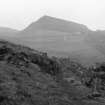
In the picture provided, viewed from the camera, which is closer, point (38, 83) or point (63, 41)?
point (38, 83)

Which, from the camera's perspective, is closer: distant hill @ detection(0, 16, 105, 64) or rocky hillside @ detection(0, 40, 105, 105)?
rocky hillside @ detection(0, 40, 105, 105)

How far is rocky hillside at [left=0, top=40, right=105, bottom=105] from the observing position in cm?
1980

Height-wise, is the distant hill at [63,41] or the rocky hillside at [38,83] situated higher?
the distant hill at [63,41]

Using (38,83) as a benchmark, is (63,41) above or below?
above

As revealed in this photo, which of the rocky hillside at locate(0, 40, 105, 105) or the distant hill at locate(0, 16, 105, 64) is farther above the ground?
the distant hill at locate(0, 16, 105, 64)

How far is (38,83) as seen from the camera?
78.3 ft

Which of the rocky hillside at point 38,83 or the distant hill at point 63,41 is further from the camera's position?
the distant hill at point 63,41

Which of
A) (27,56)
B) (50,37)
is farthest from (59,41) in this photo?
(27,56)

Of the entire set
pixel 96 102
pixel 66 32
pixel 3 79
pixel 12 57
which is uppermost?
pixel 66 32

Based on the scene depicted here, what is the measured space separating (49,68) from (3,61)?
625 centimetres

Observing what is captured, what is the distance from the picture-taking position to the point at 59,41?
164 meters

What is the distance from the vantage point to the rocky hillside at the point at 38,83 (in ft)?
65.0

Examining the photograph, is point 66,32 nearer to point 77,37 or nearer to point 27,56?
point 77,37

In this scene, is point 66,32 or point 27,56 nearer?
point 27,56
